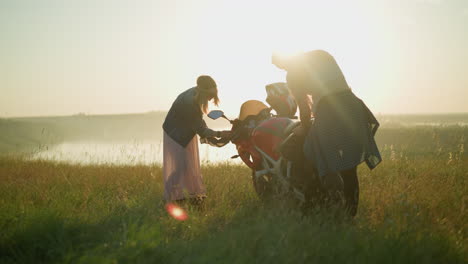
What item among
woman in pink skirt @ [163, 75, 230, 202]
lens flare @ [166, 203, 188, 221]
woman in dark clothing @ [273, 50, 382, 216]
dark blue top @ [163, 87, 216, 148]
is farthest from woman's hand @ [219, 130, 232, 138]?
woman in dark clothing @ [273, 50, 382, 216]

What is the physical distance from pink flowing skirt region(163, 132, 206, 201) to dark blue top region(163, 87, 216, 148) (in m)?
0.13

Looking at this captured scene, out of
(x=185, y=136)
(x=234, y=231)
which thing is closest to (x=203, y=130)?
(x=185, y=136)

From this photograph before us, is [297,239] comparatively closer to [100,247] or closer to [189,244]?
[189,244]

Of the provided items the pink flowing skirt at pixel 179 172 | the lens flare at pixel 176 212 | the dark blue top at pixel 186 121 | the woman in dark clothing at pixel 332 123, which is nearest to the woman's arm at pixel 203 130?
the dark blue top at pixel 186 121

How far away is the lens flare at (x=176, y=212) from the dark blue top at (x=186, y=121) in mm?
916

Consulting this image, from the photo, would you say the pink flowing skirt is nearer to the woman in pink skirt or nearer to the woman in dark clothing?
the woman in pink skirt

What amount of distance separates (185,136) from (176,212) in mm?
1180

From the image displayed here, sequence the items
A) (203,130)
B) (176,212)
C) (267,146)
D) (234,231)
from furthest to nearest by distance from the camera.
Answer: (203,130) < (267,146) < (176,212) < (234,231)

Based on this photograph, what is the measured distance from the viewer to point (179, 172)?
5098 mm

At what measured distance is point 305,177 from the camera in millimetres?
4059

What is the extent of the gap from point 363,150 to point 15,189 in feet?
19.1

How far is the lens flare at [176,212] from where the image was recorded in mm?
4245

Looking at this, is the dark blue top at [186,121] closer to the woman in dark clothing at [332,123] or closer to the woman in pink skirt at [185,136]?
the woman in pink skirt at [185,136]

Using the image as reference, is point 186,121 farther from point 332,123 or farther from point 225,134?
point 332,123
